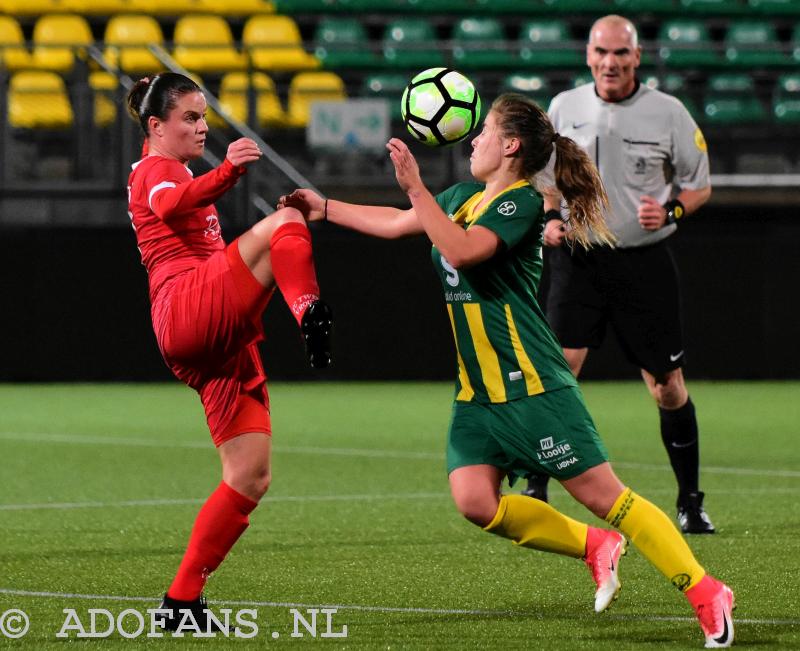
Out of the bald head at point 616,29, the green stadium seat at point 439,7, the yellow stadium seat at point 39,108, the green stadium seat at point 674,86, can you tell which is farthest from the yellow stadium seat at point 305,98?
the bald head at point 616,29

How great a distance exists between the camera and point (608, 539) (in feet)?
15.0

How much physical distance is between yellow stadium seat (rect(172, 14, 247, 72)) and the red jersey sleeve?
11.5 m

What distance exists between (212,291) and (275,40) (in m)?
13.2

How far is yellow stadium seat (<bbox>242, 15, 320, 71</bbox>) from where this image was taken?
55.1 feet

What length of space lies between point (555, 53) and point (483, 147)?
492 inches

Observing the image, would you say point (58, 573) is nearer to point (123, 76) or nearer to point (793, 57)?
point (123, 76)

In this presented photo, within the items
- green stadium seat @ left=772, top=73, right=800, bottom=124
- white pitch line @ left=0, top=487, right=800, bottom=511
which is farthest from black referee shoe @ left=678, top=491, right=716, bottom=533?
green stadium seat @ left=772, top=73, right=800, bottom=124

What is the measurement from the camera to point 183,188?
451 cm

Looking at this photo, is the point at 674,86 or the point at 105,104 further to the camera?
the point at 674,86

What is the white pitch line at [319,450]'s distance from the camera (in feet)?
28.1

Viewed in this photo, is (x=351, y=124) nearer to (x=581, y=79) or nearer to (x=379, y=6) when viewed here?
(x=581, y=79)

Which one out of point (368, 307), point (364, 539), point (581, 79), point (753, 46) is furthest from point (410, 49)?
point (364, 539)

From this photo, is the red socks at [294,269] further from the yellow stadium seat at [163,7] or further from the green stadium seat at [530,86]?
the yellow stadium seat at [163,7]

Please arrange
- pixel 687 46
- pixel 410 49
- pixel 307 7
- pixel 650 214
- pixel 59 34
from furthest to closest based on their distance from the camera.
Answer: pixel 307 7 → pixel 59 34 → pixel 410 49 → pixel 687 46 → pixel 650 214
